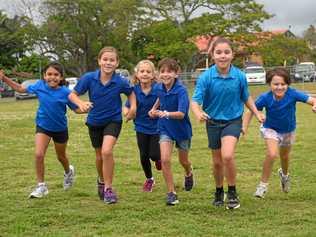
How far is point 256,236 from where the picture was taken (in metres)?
5.07

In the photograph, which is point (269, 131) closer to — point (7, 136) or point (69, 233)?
point (69, 233)

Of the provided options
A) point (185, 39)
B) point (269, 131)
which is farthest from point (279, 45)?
point (269, 131)

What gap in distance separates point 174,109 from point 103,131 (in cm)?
86

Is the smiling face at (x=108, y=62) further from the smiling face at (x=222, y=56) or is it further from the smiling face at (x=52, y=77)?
the smiling face at (x=222, y=56)

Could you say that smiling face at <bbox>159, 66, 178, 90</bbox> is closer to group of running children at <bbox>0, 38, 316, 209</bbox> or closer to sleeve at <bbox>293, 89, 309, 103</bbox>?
group of running children at <bbox>0, 38, 316, 209</bbox>

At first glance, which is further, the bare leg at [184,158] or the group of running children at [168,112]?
the bare leg at [184,158]

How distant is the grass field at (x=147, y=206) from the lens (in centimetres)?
538

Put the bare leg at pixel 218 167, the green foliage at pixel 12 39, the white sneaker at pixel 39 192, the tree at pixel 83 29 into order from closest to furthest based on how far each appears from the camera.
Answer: the bare leg at pixel 218 167 < the white sneaker at pixel 39 192 < the tree at pixel 83 29 < the green foliage at pixel 12 39

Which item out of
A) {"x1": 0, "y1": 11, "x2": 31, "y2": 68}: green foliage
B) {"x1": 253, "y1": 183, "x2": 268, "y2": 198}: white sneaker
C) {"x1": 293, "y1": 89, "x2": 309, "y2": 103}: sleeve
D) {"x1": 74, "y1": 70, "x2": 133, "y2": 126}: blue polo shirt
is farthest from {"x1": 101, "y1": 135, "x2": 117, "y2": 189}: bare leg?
{"x1": 0, "y1": 11, "x2": 31, "y2": 68}: green foliage

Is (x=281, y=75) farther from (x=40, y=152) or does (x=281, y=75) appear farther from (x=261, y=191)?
(x=40, y=152)

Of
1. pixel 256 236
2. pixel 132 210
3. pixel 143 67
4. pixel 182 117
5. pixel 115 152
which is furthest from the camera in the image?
pixel 115 152

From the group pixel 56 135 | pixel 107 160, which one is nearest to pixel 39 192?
pixel 56 135

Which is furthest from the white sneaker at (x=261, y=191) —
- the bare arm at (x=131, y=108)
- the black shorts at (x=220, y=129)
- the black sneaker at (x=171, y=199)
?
the bare arm at (x=131, y=108)

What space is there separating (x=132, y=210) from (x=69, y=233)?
105cm
